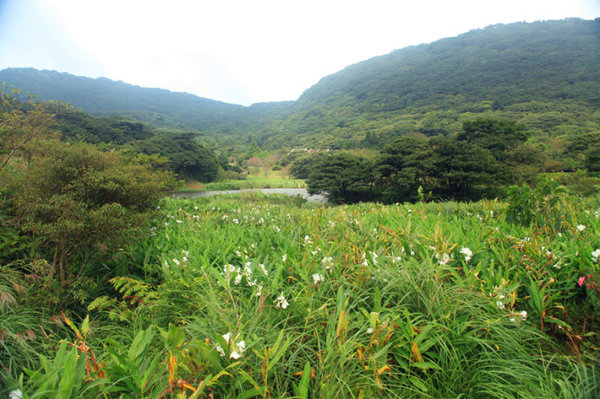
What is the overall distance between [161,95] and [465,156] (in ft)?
447

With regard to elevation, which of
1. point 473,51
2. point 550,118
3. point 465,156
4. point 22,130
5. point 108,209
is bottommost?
point 550,118

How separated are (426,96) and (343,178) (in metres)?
60.7

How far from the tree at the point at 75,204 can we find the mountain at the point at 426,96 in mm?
Result: 42423

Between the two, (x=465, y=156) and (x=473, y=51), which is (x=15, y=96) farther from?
(x=473, y=51)

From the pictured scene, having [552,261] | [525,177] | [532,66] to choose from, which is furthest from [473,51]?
[552,261]

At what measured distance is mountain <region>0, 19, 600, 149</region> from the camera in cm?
4625

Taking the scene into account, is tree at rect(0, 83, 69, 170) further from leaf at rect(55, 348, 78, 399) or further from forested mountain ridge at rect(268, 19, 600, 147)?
forested mountain ridge at rect(268, 19, 600, 147)

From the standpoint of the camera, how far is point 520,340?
121 cm

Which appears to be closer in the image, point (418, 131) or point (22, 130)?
point (22, 130)

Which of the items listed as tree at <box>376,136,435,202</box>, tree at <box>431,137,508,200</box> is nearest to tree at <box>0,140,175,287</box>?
tree at <box>376,136,435,202</box>

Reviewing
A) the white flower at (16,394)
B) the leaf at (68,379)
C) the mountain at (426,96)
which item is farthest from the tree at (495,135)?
the white flower at (16,394)

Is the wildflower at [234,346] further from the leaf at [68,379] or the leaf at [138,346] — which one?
the leaf at [68,379]

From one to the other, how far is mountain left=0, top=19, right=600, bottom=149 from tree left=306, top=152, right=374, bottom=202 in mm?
24712

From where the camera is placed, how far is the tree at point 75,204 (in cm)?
210
